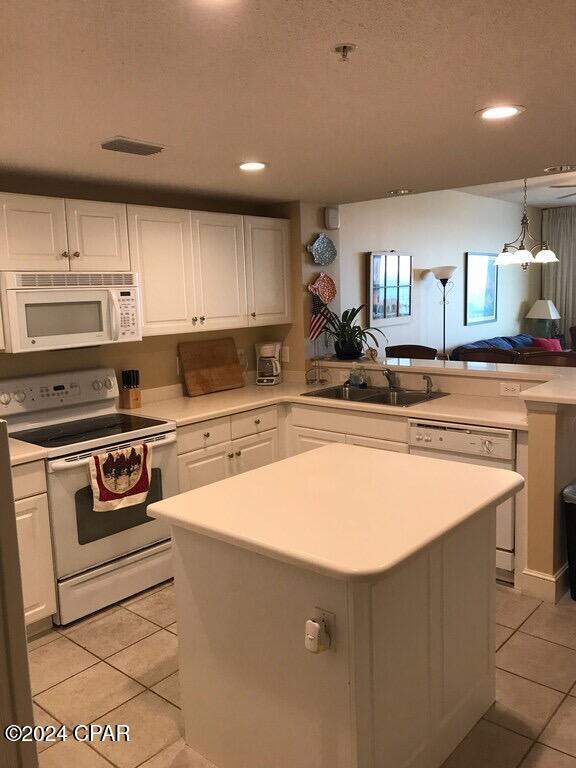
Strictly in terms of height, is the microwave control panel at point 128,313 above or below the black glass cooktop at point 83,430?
above

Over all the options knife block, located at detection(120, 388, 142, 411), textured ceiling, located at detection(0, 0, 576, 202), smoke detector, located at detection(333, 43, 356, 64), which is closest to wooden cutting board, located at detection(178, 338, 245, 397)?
knife block, located at detection(120, 388, 142, 411)

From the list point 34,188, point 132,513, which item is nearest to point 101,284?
point 34,188

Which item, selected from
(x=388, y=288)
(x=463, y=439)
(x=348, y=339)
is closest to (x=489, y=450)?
(x=463, y=439)

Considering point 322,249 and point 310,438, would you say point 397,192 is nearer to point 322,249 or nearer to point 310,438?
point 322,249

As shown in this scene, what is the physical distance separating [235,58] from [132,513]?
2.28 metres

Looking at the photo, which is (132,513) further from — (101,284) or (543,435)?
(543,435)

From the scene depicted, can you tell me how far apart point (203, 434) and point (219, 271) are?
1.12 m

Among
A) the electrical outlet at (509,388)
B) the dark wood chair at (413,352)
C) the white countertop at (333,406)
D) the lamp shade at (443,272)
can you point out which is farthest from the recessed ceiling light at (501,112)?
the lamp shade at (443,272)

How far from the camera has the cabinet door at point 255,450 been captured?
3.94 meters

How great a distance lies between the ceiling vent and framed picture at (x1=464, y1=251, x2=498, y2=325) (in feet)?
17.7

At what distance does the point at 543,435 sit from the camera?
121 inches

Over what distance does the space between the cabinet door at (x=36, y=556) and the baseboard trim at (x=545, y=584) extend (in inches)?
90.4

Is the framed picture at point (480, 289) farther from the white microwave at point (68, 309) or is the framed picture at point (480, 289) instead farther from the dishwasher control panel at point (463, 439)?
the white microwave at point (68, 309)

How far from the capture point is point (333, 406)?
13.0 feet
